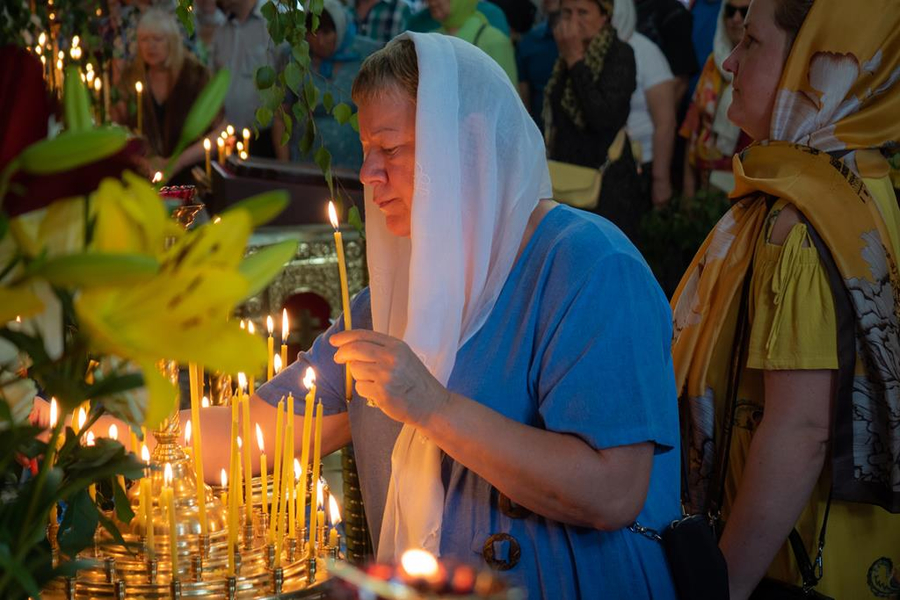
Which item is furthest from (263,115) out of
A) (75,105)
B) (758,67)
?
(75,105)

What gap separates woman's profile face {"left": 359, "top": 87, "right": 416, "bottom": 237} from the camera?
6.34ft

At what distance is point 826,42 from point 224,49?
514cm

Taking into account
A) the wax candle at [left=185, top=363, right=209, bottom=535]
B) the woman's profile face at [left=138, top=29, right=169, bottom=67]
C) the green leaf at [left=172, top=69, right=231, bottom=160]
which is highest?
the woman's profile face at [left=138, top=29, right=169, bottom=67]

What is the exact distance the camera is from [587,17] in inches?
220

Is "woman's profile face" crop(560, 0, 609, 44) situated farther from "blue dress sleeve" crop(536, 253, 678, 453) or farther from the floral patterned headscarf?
"blue dress sleeve" crop(536, 253, 678, 453)

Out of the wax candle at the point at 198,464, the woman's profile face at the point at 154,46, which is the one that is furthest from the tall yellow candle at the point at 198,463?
the woman's profile face at the point at 154,46

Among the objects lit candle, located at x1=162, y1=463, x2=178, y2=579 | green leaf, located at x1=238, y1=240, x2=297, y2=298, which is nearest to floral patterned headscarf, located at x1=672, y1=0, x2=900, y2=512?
lit candle, located at x1=162, y1=463, x2=178, y2=579

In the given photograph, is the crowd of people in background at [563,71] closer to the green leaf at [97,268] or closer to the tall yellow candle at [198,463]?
the tall yellow candle at [198,463]

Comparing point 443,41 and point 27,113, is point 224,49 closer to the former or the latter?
point 443,41

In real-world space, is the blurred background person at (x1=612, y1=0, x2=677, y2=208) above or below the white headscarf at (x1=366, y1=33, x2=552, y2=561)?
above

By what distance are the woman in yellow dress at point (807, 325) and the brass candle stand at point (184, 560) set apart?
109cm

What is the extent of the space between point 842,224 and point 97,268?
1.90 meters

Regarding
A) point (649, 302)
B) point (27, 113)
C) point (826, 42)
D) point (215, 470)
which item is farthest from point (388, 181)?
point (27, 113)

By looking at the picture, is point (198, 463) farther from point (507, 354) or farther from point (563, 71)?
point (563, 71)
